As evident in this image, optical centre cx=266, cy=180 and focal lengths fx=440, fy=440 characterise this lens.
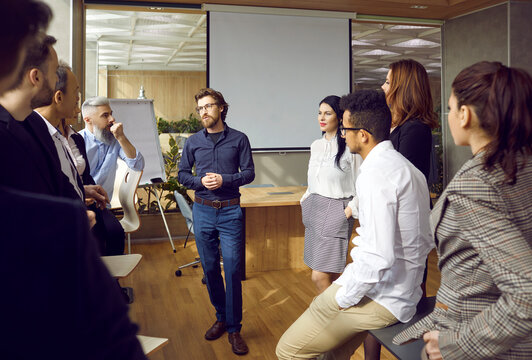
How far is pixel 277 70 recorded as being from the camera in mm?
5992

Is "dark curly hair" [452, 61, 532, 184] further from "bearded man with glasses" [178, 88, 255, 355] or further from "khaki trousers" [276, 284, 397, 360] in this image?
"bearded man with glasses" [178, 88, 255, 355]

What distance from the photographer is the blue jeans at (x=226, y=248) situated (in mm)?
3014

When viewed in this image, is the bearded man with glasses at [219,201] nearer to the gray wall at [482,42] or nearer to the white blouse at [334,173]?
the white blouse at [334,173]

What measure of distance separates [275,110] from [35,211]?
567 cm

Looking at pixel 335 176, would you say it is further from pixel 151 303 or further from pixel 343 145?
pixel 151 303

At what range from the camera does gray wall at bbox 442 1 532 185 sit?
5703 mm

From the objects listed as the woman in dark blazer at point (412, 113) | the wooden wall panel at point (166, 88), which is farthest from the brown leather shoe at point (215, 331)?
the wooden wall panel at point (166, 88)

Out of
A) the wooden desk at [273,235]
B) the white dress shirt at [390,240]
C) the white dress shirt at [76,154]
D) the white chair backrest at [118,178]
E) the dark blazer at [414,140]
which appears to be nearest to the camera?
the white dress shirt at [390,240]

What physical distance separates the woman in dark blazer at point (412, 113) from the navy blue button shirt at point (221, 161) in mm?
1055

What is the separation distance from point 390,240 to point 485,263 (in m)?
0.52

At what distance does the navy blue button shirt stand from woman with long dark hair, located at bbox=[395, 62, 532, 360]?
1942 mm

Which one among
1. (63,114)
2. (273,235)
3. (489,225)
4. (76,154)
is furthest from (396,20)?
(489,225)

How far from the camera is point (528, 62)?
18.9ft

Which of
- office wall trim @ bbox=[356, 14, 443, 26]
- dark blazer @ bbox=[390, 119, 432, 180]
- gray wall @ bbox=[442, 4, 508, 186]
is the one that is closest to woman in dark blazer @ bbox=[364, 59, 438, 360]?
dark blazer @ bbox=[390, 119, 432, 180]
